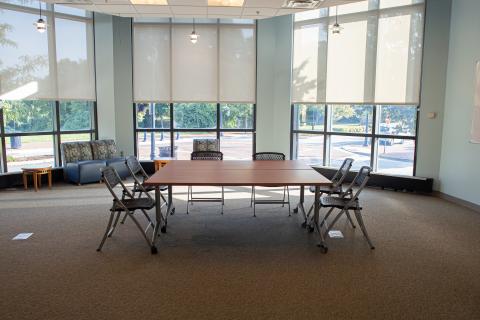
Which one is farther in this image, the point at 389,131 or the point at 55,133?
the point at 55,133

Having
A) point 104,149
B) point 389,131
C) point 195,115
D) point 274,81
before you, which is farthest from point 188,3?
point 389,131

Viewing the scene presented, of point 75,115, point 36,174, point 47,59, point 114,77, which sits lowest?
point 36,174

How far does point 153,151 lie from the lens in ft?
29.9

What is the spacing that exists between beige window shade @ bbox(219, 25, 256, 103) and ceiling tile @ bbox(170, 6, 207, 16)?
5.75 ft

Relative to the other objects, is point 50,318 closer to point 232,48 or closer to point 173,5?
point 173,5

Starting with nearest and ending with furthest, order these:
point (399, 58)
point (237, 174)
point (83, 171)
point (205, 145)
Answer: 1. point (237, 174)
2. point (399, 58)
3. point (83, 171)
4. point (205, 145)

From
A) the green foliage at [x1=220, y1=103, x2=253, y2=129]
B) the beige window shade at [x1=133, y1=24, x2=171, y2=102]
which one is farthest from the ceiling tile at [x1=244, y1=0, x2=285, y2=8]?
the beige window shade at [x1=133, y1=24, x2=171, y2=102]

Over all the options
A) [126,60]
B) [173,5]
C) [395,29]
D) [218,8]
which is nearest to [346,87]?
[395,29]

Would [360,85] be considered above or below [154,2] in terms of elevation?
below

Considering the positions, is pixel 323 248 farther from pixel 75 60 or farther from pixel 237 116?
pixel 75 60

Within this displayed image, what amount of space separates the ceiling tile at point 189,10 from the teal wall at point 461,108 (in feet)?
14.1

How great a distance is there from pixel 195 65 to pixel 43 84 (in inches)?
127

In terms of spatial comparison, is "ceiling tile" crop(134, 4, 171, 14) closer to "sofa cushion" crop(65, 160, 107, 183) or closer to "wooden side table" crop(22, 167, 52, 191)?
"sofa cushion" crop(65, 160, 107, 183)

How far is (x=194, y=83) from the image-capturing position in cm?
876
